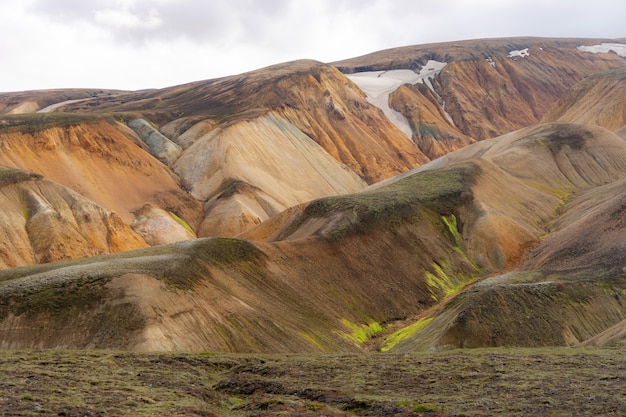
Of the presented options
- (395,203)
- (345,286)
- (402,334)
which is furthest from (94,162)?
(402,334)

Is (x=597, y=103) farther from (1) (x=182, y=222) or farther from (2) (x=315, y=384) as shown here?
(2) (x=315, y=384)

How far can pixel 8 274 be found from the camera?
168 ft

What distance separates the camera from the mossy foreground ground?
25031 millimetres

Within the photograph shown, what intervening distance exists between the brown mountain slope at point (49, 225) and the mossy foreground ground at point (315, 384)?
44.5 m

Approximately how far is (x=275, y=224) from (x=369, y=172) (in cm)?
5991

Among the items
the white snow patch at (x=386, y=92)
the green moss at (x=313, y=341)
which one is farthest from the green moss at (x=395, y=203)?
the white snow patch at (x=386, y=92)

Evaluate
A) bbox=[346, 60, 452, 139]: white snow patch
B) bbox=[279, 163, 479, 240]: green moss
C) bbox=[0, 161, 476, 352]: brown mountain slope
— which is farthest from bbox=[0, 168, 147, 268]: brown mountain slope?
bbox=[346, 60, 452, 139]: white snow patch

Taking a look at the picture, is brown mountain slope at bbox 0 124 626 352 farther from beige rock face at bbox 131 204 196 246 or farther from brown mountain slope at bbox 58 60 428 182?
brown mountain slope at bbox 58 60 428 182

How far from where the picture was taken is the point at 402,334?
5597cm

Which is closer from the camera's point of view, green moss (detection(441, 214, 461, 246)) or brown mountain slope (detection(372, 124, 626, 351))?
brown mountain slope (detection(372, 124, 626, 351))

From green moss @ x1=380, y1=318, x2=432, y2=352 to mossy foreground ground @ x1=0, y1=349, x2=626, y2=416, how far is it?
14996mm

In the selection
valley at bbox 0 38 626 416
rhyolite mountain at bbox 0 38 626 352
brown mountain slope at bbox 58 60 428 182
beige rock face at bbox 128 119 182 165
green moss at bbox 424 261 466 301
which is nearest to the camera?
→ valley at bbox 0 38 626 416

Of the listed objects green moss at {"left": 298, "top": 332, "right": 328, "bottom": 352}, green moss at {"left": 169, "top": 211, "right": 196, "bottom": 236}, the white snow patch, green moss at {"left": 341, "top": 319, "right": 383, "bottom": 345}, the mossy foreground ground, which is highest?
the white snow patch

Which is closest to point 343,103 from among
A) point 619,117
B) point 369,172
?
point 369,172
